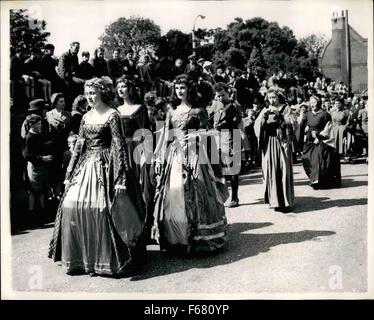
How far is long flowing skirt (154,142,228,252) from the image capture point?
6.26 meters

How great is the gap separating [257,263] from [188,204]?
109 cm

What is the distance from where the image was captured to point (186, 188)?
630 centimetres

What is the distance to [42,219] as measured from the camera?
26.9ft

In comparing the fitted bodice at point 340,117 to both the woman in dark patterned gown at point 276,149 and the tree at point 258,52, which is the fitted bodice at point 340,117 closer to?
the tree at point 258,52

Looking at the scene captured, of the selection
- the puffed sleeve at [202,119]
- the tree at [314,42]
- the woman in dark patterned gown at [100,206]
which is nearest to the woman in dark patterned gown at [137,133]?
the puffed sleeve at [202,119]

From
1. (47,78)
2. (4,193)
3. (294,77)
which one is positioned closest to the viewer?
(4,193)

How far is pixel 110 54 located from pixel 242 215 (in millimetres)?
5613

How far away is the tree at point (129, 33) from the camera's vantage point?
345 inches

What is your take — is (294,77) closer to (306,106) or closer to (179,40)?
(306,106)

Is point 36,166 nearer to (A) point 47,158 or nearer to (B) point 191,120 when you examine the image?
(A) point 47,158

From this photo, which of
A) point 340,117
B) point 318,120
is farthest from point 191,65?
point 340,117

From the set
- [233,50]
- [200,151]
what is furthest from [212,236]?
[233,50]

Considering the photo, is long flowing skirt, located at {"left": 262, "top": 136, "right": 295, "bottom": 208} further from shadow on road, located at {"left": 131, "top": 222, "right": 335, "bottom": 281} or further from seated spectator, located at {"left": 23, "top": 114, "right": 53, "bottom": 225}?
seated spectator, located at {"left": 23, "top": 114, "right": 53, "bottom": 225}
